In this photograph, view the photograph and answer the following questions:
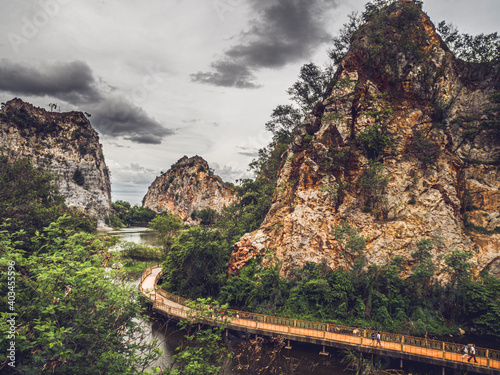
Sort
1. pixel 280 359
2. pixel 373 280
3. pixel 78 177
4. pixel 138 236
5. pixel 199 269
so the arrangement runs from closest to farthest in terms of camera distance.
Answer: pixel 280 359 → pixel 373 280 → pixel 199 269 → pixel 138 236 → pixel 78 177

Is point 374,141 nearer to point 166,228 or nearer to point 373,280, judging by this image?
point 373,280

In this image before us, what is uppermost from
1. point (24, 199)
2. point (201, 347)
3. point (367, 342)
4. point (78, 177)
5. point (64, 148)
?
point (64, 148)

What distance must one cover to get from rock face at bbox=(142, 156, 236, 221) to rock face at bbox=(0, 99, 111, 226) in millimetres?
25946

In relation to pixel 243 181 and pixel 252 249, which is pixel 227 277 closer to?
pixel 252 249

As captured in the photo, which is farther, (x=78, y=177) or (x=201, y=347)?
(x=78, y=177)

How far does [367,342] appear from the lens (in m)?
16.4

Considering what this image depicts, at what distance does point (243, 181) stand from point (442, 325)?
2849 cm

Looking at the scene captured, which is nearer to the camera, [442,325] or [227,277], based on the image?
[442,325]

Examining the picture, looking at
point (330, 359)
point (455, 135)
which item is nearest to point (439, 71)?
point (455, 135)

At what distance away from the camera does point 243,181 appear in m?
40.9

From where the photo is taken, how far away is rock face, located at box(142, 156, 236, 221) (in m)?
113

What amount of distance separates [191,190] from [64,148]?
46.8 metres

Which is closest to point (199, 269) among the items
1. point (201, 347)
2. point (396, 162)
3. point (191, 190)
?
point (201, 347)

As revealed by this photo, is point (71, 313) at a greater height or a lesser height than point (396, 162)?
lesser
